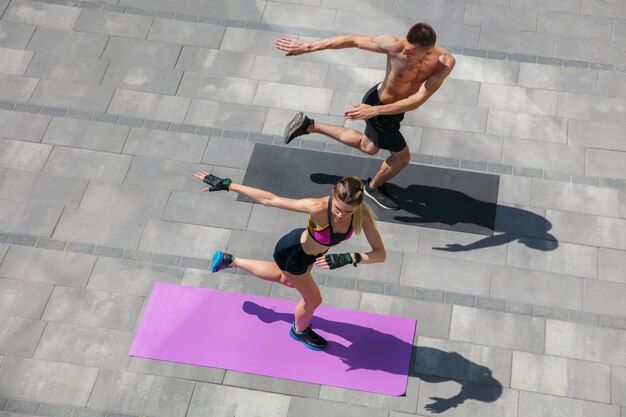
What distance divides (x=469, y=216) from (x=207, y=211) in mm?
2982

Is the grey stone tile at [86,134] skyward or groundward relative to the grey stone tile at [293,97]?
groundward

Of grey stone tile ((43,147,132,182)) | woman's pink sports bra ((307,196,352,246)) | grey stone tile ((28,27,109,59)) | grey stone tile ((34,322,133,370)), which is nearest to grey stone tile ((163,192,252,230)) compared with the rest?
grey stone tile ((43,147,132,182))

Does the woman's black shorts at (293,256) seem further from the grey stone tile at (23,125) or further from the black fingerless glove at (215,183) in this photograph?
the grey stone tile at (23,125)

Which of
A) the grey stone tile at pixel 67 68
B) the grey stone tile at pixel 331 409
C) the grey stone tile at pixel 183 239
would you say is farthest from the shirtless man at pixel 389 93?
the grey stone tile at pixel 67 68

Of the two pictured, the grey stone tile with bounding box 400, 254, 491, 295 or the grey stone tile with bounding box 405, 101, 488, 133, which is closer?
the grey stone tile with bounding box 400, 254, 491, 295

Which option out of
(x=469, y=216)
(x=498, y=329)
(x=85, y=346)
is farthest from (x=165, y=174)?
(x=498, y=329)

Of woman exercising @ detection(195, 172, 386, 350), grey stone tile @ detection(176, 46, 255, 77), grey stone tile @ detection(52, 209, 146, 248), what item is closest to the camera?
woman exercising @ detection(195, 172, 386, 350)

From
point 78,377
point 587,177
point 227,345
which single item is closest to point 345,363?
point 227,345

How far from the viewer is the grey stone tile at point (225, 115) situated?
35.7ft

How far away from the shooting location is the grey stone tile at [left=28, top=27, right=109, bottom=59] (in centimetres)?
1182

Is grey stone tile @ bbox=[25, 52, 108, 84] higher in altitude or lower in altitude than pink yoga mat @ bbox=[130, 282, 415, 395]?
higher

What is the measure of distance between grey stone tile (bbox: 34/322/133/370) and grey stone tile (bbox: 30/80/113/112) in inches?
128

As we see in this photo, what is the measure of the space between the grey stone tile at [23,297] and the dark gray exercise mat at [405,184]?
2.62 m

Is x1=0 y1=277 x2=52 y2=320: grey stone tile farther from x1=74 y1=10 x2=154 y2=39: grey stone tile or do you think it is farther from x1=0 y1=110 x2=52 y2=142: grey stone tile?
x1=74 y1=10 x2=154 y2=39: grey stone tile
